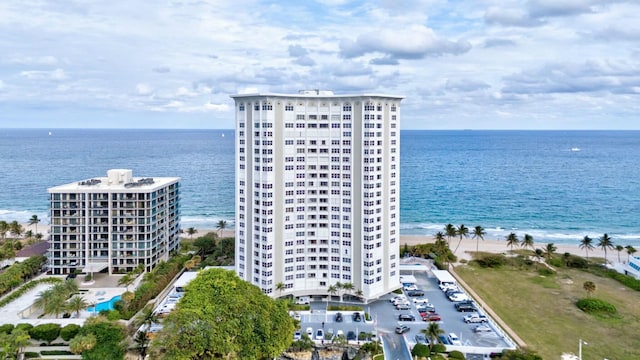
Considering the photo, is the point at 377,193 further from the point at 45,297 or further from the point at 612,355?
the point at 45,297

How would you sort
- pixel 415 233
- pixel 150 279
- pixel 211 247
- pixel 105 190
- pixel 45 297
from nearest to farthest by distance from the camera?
pixel 45 297 → pixel 150 279 → pixel 105 190 → pixel 211 247 → pixel 415 233

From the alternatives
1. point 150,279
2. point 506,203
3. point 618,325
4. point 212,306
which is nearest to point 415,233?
point 506,203

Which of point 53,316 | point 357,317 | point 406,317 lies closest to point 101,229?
point 53,316

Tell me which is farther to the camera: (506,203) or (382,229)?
(506,203)

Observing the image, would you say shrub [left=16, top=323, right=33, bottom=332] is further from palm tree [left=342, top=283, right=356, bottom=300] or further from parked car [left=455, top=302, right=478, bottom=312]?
parked car [left=455, top=302, right=478, bottom=312]

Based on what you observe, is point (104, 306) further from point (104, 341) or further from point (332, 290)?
point (332, 290)
